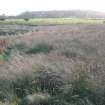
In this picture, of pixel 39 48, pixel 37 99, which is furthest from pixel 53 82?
pixel 39 48

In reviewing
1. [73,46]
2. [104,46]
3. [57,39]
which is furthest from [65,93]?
[57,39]

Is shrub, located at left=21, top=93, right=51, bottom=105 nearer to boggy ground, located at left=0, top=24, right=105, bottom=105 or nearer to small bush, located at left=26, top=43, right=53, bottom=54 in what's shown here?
boggy ground, located at left=0, top=24, right=105, bottom=105

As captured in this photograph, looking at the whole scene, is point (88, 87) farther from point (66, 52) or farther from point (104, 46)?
point (66, 52)

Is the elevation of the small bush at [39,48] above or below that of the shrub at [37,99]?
below

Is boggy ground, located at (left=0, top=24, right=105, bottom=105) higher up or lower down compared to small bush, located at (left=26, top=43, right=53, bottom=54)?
higher up

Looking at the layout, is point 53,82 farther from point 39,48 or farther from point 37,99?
point 39,48

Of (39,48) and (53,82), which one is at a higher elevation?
(53,82)

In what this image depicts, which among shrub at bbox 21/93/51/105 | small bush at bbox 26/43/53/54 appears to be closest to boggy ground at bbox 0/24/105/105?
shrub at bbox 21/93/51/105

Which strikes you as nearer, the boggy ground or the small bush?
the boggy ground

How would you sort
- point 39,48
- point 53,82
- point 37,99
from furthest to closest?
point 39,48, point 53,82, point 37,99

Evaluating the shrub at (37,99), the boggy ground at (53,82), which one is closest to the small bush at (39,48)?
the boggy ground at (53,82)

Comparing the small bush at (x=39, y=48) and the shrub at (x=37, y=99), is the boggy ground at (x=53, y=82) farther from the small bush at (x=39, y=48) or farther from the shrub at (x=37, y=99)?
the small bush at (x=39, y=48)

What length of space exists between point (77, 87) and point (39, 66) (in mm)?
1673

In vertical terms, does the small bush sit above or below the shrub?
below
